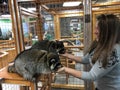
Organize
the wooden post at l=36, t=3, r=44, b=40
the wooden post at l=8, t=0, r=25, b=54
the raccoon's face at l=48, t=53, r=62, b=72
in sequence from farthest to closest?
the wooden post at l=36, t=3, r=44, b=40 < the wooden post at l=8, t=0, r=25, b=54 < the raccoon's face at l=48, t=53, r=62, b=72

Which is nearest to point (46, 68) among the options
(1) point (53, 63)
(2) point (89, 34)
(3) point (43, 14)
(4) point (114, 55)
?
(1) point (53, 63)

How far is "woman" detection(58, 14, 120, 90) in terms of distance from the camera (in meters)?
1.26

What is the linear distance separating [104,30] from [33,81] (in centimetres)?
70

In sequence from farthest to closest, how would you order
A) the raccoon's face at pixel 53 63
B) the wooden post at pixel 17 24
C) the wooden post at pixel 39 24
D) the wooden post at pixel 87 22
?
1. the wooden post at pixel 39 24
2. the wooden post at pixel 17 24
3. the wooden post at pixel 87 22
4. the raccoon's face at pixel 53 63

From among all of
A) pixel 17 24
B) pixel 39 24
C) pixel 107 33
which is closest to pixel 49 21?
pixel 39 24

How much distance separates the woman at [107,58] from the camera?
1.26 m

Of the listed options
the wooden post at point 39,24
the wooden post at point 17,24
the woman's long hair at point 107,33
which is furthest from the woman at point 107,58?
the wooden post at point 39,24

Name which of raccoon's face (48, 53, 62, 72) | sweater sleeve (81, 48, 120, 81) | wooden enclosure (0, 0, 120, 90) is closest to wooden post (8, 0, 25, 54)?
wooden enclosure (0, 0, 120, 90)

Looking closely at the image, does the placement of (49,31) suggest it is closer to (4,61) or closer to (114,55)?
(4,61)

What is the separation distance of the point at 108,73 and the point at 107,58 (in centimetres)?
16

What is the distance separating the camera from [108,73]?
1.33 metres

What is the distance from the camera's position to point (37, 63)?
1.24 meters

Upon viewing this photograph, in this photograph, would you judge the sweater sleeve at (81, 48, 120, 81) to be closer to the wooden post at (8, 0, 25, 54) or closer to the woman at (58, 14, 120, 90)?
the woman at (58, 14, 120, 90)

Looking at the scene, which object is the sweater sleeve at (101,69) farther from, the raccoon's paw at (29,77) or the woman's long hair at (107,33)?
the raccoon's paw at (29,77)
